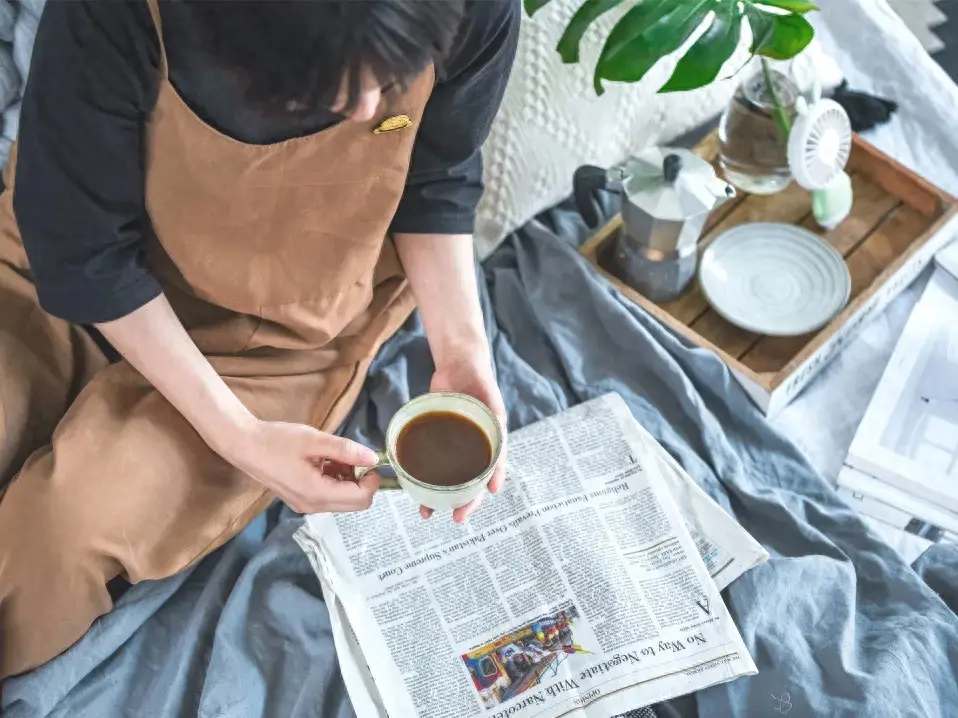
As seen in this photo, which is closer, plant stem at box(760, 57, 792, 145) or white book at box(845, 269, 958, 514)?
white book at box(845, 269, 958, 514)

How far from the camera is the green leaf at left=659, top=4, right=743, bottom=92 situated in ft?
3.56

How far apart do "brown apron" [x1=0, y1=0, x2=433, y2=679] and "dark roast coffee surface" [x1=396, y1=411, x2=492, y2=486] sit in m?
0.21

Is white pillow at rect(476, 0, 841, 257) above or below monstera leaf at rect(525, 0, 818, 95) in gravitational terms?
below

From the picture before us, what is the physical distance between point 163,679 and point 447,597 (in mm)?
Answer: 291

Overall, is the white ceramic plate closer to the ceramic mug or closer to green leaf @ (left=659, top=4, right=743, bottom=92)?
green leaf @ (left=659, top=4, right=743, bottom=92)

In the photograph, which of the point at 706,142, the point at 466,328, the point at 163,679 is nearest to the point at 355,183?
the point at 466,328

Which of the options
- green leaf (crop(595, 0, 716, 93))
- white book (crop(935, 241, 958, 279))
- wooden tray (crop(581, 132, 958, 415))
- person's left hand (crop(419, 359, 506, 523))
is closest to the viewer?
person's left hand (crop(419, 359, 506, 523))

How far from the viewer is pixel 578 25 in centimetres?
113

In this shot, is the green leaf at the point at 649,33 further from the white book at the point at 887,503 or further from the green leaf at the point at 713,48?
the white book at the point at 887,503

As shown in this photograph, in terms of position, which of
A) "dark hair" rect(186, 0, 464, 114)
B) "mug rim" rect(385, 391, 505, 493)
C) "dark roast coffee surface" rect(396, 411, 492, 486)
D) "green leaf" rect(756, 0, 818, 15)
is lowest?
"dark roast coffee surface" rect(396, 411, 492, 486)

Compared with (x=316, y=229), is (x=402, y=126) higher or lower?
higher

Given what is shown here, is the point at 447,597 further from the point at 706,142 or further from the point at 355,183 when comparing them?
the point at 706,142

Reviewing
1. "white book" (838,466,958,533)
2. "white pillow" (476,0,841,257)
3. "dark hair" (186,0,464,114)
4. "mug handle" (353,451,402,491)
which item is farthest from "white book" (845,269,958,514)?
"dark hair" (186,0,464,114)

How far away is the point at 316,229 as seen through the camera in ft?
2.96
